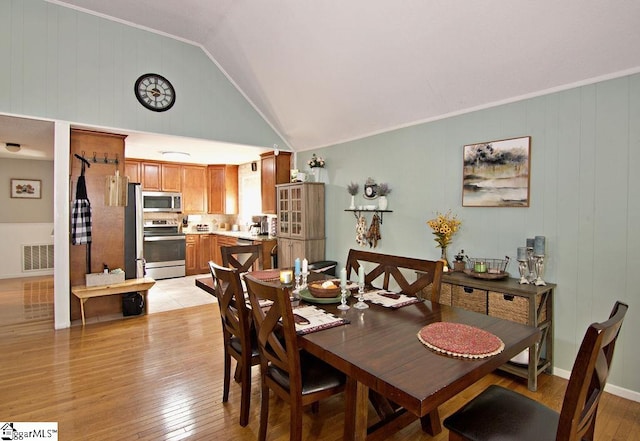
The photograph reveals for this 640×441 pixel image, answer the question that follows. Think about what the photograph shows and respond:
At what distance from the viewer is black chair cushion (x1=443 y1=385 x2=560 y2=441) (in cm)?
133

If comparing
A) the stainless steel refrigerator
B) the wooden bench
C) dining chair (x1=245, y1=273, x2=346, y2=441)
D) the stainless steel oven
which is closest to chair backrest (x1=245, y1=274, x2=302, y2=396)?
dining chair (x1=245, y1=273, x2=346, y2=441)

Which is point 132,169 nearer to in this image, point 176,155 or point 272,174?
point 176,155

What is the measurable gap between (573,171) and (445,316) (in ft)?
5.93

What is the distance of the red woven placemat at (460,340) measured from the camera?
142cm

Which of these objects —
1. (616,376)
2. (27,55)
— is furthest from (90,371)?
(616,376)

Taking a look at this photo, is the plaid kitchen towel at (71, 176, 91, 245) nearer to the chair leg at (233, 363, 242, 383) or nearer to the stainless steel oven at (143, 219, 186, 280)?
the stainless steel oven at (143, 219, 186, 280)

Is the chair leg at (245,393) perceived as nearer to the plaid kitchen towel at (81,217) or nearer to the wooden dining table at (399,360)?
the wooden dining table at (399,360)

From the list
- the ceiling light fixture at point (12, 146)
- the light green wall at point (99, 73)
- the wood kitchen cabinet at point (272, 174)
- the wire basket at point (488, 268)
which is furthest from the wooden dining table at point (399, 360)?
the ceiling light fixture at point (12, 146)

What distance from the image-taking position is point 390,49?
3.16 meters

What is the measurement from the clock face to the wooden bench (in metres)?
2.20

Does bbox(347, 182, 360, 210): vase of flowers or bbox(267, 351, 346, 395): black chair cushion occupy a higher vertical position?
bbox(347, 182, 360, 210): vase of flowers

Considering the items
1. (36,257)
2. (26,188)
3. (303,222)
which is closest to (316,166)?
(303,222)

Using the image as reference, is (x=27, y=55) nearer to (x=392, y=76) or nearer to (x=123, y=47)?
(x=123, y=47)

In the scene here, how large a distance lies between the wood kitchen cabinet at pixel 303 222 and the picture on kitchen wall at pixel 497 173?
2281 millimetres
